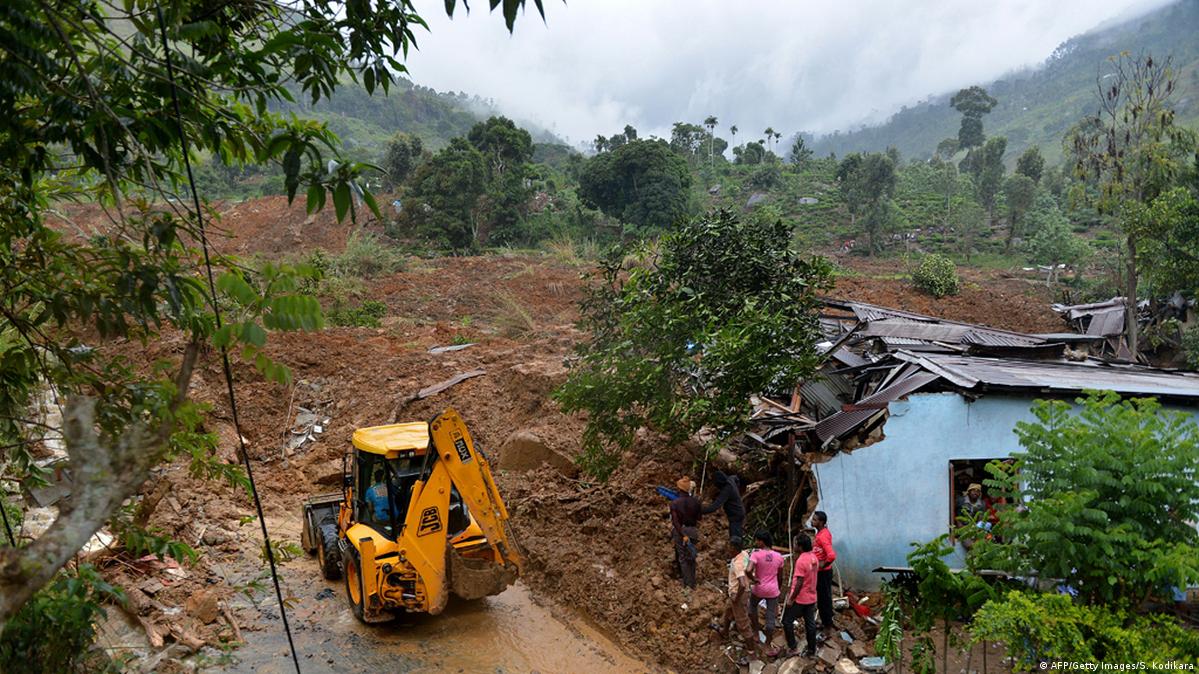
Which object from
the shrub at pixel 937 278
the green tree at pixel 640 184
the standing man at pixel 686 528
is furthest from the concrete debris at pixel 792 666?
the green tree at pixel 640 184

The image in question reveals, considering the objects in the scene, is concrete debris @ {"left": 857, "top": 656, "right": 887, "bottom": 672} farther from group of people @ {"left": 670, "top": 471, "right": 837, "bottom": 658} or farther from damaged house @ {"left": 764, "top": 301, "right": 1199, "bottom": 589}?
damaged house @ {"left": 764, "top": 301, "right": 1199, "bottom": 589}

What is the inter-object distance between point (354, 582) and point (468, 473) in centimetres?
232

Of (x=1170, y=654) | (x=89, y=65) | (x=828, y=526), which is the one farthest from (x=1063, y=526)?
(x=89, y=65)

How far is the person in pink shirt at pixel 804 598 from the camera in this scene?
6.83 metres

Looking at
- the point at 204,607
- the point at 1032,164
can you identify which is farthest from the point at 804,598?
the point at 1032,164

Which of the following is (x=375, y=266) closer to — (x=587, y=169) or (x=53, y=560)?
(x=587, y=169)

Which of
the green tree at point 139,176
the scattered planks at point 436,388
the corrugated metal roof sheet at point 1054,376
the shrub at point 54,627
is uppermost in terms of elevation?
the green tree at point 139,176

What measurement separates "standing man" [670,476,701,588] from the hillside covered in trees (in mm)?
79210

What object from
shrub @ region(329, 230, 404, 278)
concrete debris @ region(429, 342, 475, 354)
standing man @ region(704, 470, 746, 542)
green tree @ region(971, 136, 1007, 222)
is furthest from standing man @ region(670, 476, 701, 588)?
green tree @ region(971, 136, 1007, 222)

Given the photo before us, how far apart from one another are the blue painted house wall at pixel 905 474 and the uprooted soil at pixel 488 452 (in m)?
1.55

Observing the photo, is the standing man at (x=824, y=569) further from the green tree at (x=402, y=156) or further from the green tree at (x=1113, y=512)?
the green tree at (x=402, y=156)

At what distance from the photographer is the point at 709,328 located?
325 inches

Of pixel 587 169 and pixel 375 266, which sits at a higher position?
pixel 587 169

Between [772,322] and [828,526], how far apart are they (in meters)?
2.40
